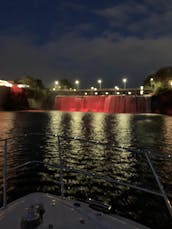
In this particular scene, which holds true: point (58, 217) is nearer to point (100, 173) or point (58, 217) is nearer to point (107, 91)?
point (100, 173)

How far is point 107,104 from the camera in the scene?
103188 mm

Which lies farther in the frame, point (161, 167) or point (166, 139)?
point (166, 139)

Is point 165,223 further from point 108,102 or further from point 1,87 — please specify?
point 1,87

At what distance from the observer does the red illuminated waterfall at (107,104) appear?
316 feet

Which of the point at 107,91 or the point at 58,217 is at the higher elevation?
the point at 107,91

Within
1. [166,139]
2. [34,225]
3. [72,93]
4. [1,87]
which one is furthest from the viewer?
[72,93]

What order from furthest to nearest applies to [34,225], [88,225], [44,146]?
[44,146] < [88,225] < [34,225]

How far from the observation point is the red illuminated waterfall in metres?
96.2

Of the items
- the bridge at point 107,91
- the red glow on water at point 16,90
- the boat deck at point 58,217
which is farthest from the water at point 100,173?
the bridge at point 107,91

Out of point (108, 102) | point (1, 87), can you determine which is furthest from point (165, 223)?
point (1, 87)

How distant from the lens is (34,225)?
3555mm

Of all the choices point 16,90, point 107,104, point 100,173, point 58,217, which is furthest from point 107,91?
point 58,217

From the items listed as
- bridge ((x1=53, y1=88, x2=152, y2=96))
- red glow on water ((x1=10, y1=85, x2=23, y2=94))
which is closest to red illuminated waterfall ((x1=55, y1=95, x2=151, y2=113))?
bridge ((x1=53, y1=88, x2=152, y2=96))

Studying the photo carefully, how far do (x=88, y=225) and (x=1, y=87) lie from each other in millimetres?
119968
